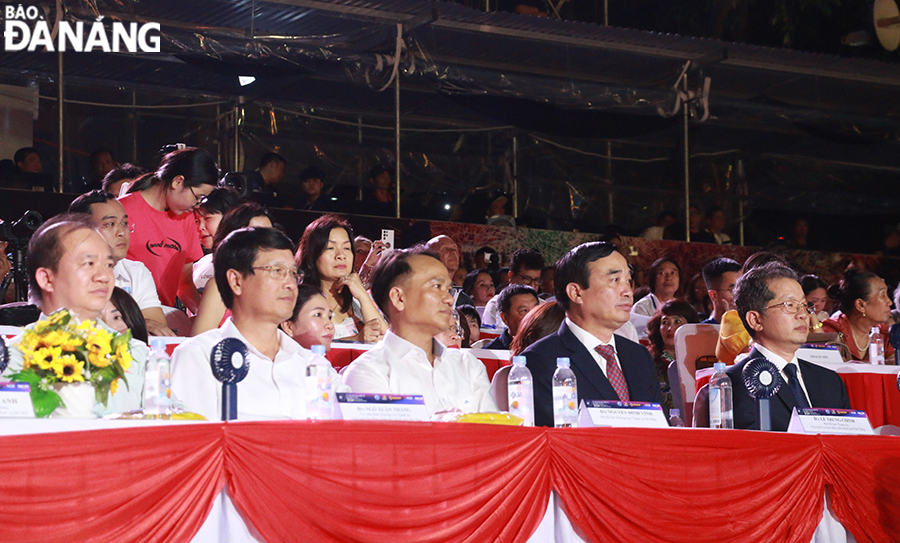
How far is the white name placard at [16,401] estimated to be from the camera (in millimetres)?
2000

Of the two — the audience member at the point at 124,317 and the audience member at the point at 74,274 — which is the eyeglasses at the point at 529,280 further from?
the audience member at the point at 74,274

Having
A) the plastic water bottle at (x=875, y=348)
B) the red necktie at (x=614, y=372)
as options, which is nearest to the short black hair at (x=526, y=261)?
the plastic water bottle at (x=875, y=348)

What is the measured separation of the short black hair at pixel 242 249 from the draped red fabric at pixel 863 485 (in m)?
1.55

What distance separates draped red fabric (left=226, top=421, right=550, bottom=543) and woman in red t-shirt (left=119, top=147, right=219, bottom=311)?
250 centimetres

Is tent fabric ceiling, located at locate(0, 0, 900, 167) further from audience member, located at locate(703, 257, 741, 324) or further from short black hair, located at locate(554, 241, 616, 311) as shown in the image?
short black hair, located at locate(554, 241, 616, 311)

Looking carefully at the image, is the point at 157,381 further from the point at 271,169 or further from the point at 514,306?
the point at 271,169

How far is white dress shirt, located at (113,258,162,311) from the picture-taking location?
12.9ft

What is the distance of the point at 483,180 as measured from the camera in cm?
888

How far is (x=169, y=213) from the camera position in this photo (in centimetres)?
466

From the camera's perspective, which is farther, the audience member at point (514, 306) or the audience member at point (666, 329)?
the audience member at point (666, 329)

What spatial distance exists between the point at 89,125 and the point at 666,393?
4.64 m

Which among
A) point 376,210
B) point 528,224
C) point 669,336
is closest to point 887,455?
point 669,336

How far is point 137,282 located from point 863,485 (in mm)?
2649

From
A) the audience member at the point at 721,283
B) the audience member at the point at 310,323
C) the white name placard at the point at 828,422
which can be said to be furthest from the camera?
the audience member at the point at 721,283
